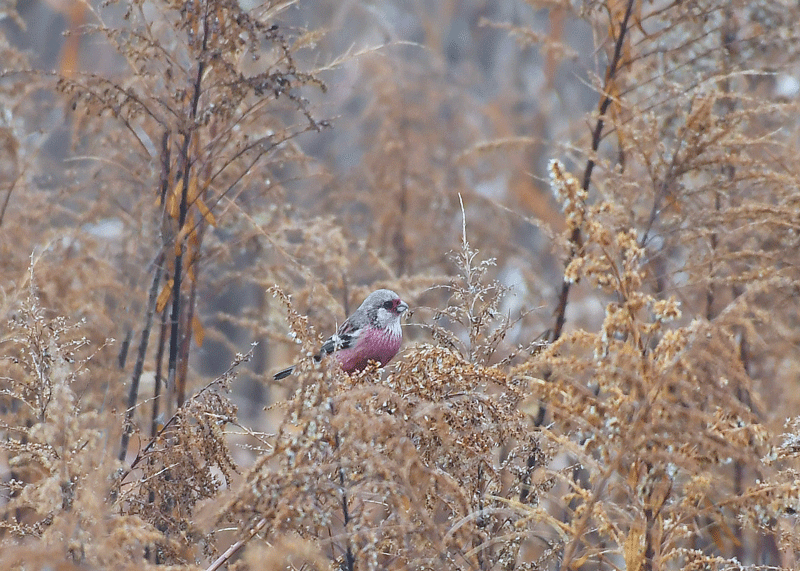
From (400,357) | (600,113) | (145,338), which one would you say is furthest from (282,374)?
(600,113)

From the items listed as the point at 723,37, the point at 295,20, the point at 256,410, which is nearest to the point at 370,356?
the point at 723,37

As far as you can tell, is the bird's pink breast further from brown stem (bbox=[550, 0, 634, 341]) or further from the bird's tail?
brown stem (bbox=[550, 0, 634, 341])

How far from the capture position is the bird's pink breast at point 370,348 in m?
5.23

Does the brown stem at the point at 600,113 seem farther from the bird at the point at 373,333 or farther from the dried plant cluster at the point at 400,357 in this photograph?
the bird at the point at 373,333

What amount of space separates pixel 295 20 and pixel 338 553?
11.6 m

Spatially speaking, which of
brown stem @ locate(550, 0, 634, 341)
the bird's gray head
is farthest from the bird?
brown stem @ locate(550, 0, 634, 341)

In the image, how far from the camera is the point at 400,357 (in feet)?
15.6

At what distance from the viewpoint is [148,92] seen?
3.83 m

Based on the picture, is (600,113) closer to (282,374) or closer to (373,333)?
(373,333)

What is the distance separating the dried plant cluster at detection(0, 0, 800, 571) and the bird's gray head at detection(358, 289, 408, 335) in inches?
15.7

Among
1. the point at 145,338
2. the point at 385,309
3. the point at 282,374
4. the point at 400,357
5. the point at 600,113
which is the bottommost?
the point at 145,338

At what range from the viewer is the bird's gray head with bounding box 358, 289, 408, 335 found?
5.34 metres

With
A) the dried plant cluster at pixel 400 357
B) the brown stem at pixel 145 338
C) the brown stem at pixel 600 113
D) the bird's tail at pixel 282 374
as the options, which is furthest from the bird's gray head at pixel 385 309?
the brown stem at pixel 145 338

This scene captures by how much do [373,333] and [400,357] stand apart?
57cm
